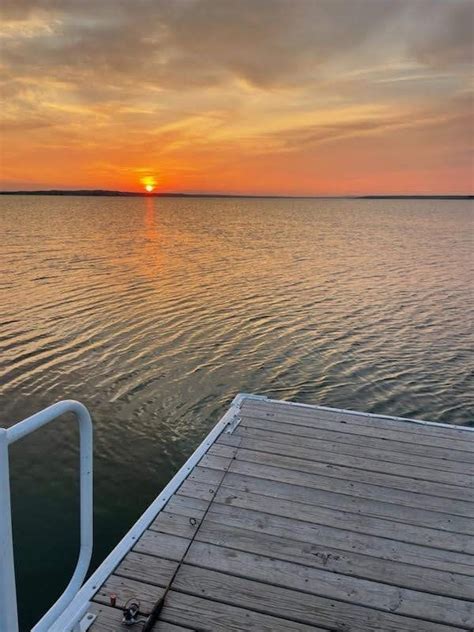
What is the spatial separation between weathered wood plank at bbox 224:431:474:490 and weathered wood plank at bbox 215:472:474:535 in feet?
1.55

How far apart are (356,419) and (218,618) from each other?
306cm

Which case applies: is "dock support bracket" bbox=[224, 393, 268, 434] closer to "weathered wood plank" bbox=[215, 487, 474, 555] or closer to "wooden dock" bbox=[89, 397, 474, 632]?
"wooden dock" bbox=[89, 397, 474, 632]

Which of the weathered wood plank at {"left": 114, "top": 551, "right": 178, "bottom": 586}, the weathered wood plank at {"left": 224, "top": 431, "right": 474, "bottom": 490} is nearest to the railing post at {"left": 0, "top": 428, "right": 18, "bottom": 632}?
the weathered wood plank at {"left": 114, "top": 551, "right": 178, "bottom": 586}

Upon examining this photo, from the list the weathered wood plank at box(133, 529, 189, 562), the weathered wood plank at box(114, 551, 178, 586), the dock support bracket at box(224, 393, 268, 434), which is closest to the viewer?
the weathered wood plank at box(114, 551, 178, 586)

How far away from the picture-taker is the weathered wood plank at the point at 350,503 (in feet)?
12.2

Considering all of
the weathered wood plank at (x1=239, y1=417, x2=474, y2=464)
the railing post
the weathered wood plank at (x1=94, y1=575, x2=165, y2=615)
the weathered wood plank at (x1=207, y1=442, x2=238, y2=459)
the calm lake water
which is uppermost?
the railing post

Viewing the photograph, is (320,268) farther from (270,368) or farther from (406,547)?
(406,547)

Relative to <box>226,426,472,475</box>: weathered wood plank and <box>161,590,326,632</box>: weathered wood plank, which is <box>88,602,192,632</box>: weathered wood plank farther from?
<box>226,426,472,475</box>: weathered wood plank

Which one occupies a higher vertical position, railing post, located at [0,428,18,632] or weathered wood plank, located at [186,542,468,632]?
railing post, located at [0,428,18,632]

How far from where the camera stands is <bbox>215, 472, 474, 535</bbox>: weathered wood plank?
3.72 m

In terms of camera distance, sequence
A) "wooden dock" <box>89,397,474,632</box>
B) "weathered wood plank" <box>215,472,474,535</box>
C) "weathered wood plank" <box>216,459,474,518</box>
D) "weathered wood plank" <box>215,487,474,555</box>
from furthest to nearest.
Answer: "weathered wood plank" <box>216,459,474,518</box>, "weathered wood plank" <box>215,472,474,535</box>, "weathered wood plank" <box>215,487,474,555</box>, "wooden dock" <box>89,397,474,632</box>

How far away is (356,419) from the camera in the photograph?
5484mm

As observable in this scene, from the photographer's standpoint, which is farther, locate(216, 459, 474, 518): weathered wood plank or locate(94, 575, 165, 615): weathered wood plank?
locate(216, 459, 474, 518): weathered wood plank

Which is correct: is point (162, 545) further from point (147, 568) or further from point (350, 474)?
point (350, 474)
